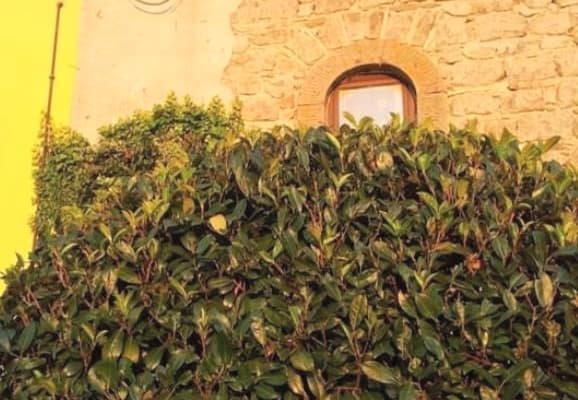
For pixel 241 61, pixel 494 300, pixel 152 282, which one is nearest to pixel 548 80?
pixel 241 61

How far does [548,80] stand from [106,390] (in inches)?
203

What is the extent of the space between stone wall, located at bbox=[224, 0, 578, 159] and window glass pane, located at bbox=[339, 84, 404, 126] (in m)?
0.24

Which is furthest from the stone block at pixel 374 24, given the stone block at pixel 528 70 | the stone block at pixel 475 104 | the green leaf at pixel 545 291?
the green leaf at pixel 545 291

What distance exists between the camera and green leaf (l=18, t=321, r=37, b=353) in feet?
9.46

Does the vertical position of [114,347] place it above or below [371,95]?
below

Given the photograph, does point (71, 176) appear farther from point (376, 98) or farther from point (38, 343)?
point (38, 343)

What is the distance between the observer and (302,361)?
2574 mm

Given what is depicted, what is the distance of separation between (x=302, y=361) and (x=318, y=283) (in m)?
0.33

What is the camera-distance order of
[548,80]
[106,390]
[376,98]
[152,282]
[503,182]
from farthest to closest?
[376,98], [548,80], [503,182], [152,282], [106,390]

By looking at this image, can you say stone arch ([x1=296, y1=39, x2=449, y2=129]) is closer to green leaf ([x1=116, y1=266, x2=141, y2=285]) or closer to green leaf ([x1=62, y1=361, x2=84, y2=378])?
green leaf ([x1=116, y1=266, x2=141, y2=285])

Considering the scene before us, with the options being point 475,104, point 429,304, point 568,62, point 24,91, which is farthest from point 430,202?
point 24,91

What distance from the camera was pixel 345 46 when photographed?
6910 millimetres

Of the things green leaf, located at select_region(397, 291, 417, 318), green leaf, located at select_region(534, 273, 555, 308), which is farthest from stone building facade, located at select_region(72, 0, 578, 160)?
green leaf, located at select_region(397, 291, 417, 318)

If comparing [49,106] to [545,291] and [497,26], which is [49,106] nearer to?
[497,26]
